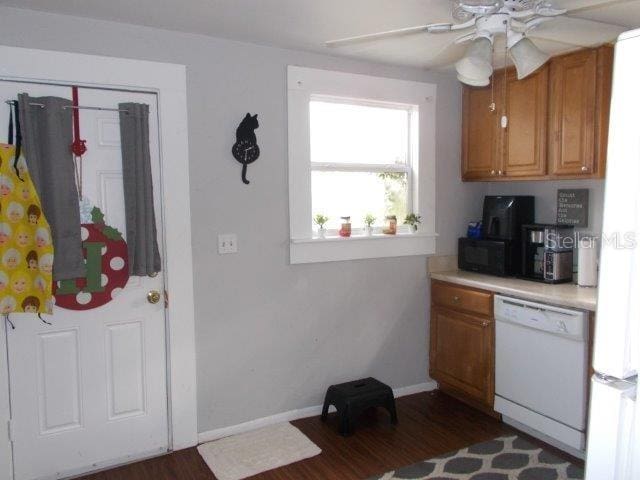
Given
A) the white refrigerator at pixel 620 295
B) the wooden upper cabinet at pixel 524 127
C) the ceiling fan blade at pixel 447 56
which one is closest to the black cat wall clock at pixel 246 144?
the ceiling fan blade at pixel 447 56

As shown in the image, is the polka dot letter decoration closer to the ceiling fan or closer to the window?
the window

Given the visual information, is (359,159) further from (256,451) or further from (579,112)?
(256,451)

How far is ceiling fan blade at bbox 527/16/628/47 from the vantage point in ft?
7.48

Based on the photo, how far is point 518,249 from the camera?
3250 mm

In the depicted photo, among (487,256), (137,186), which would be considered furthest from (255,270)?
(487,256)

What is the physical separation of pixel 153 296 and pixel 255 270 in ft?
1.94

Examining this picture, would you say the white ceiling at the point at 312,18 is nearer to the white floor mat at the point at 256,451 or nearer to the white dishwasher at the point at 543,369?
the white dishwasher at the point at 543,369

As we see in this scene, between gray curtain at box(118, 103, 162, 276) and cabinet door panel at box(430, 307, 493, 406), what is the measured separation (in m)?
1.98

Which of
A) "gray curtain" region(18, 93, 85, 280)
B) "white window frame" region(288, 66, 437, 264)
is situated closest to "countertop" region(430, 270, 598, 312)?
"white window frame" region(288, 66, 437, 264)

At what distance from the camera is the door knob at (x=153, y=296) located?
8.63 ft

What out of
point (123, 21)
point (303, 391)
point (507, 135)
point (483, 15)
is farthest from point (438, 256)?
point (123, 21)

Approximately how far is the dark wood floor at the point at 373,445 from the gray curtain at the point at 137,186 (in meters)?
1.03

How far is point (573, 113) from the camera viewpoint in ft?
9.21

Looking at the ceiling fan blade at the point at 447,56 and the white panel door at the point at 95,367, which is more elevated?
the ceiling fan blade at the point at 447,56
